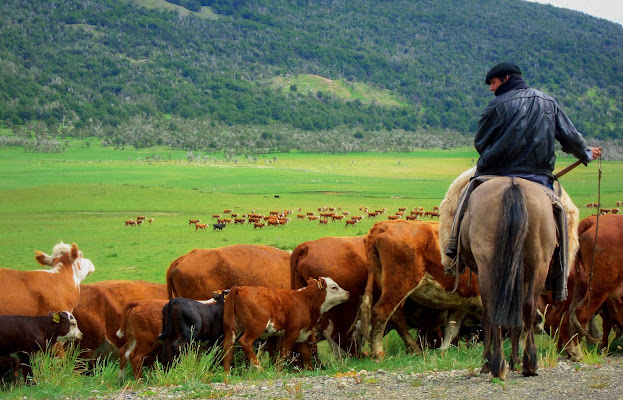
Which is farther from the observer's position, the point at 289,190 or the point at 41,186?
the point at 289,190

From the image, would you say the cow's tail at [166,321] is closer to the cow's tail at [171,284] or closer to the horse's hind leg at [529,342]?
the cow's tail at [171,284]

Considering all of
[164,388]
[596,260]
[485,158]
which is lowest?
[164,388]

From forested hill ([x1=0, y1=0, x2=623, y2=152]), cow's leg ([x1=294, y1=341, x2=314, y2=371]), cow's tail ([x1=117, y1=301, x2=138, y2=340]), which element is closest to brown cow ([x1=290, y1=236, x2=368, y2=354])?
cow's leg ([x1=294, y1=341, x2=314, y2=371])

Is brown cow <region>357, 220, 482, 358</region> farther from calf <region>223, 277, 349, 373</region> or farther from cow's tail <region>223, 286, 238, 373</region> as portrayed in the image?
cow's tail <region>223, 286, 238, 373</region>

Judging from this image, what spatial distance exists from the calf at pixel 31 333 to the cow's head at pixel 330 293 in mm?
3275

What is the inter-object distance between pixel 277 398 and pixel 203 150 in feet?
337

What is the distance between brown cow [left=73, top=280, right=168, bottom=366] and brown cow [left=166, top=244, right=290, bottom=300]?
0.63 meters

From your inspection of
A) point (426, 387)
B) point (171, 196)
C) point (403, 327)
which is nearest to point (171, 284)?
point (403, 327)

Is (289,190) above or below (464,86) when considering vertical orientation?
below

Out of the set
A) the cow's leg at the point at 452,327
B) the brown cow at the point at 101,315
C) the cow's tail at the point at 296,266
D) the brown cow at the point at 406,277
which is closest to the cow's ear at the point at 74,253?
the brown cow at the point at 101,315

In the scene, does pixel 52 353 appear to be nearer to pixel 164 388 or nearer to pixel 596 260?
pixel 164 388

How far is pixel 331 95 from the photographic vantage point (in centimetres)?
18038

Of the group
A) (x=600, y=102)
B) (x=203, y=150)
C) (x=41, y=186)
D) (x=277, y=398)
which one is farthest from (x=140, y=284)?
(x=600, y=102)

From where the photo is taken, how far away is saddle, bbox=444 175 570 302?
766 centimetres
